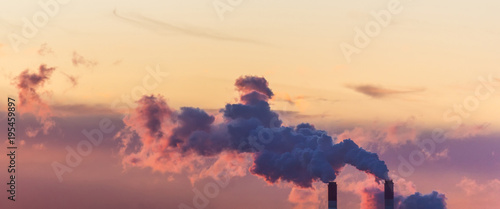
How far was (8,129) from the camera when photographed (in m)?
140

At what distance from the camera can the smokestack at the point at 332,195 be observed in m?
175

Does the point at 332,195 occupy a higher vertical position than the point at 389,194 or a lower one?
lower

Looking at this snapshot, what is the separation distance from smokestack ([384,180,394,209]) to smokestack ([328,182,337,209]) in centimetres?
626

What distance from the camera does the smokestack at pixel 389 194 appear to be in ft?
574

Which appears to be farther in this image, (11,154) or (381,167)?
(381,167)

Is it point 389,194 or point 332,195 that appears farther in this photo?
point 389,194

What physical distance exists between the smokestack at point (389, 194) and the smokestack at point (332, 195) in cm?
626

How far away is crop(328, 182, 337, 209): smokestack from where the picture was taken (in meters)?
175

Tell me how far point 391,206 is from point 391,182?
4201 millimetres

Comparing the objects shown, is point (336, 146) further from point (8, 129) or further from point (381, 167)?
point (8, 129)

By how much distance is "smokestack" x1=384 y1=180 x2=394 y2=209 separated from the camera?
174875mm

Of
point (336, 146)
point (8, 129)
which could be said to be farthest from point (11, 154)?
point (336, 146)

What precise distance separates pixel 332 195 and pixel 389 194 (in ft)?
23.5

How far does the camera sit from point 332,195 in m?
176
